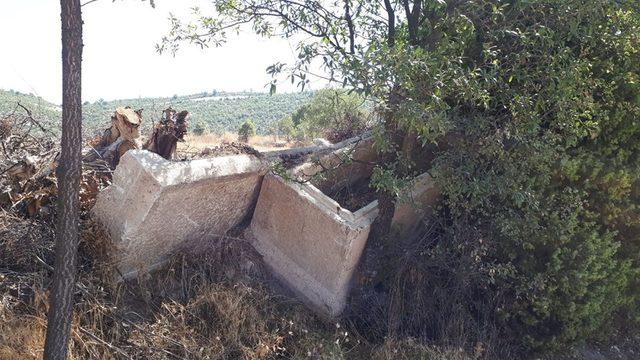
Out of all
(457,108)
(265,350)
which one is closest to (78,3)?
(265,350)

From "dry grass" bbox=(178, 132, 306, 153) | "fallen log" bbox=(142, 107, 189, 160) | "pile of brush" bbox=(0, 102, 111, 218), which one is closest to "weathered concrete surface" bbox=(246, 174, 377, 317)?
"fallen log" bbox=(142, 107, 189, 160)

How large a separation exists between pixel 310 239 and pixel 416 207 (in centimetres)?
111

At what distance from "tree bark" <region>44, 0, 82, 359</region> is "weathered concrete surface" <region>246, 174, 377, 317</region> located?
2.36 meters

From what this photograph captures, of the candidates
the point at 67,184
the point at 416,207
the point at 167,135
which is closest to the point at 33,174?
the point at 167,135

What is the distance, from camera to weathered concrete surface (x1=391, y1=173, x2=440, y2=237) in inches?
217

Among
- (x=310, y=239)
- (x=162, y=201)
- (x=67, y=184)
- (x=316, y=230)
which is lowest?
(x=310, y=239)

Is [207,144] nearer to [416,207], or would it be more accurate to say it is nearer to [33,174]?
[33,174]

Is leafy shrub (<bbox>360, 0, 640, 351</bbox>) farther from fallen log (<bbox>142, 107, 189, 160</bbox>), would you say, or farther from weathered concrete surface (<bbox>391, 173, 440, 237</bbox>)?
fallen log (<bbox>142, 107, 189, 160</bbox>)

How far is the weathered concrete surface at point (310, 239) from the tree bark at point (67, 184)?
2.36m

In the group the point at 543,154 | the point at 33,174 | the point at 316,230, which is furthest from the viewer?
the point at 316,230

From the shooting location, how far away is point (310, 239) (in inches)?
210

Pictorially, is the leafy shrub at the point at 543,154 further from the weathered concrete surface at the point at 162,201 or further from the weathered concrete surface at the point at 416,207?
the weathered concrete surface at the point at 162,201

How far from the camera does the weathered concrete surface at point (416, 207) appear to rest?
552 centimetres

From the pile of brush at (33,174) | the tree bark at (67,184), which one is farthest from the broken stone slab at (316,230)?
the tree bark at (67,184)
